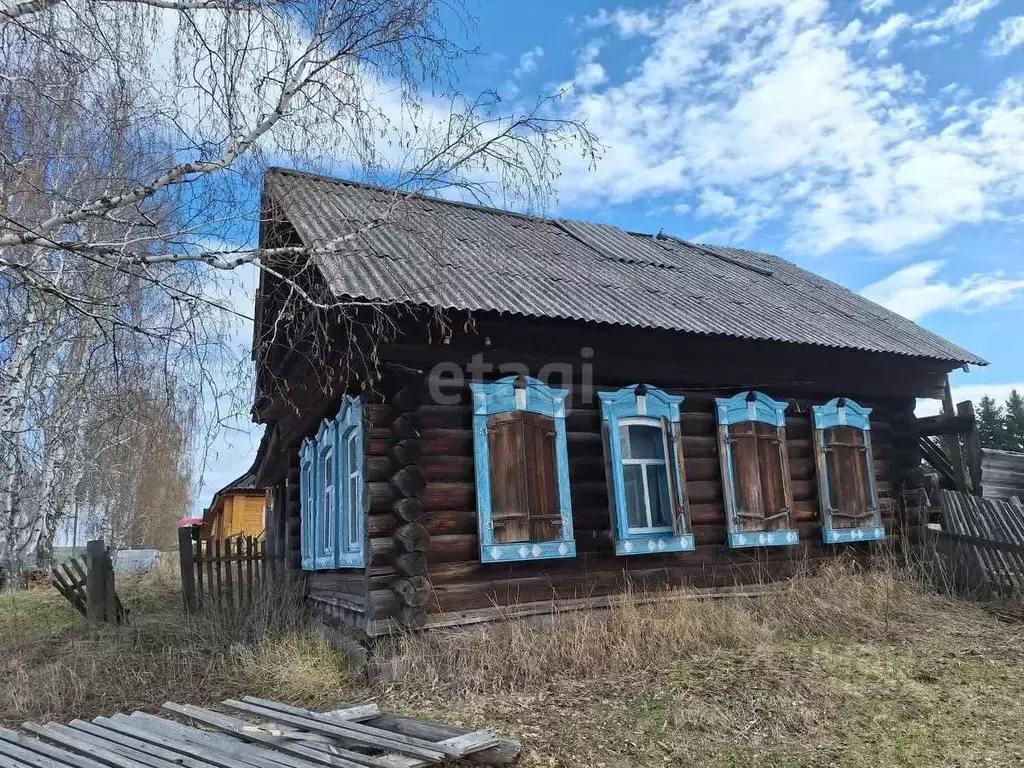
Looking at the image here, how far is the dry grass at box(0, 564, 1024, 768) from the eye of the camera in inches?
191

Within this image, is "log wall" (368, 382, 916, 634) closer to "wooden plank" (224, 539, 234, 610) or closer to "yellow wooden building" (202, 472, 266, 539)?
"wooden plank" (224, 539, 234, 610)

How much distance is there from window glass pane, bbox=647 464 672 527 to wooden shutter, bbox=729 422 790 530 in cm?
85

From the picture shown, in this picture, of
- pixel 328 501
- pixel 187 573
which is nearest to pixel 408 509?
pixel 328 501

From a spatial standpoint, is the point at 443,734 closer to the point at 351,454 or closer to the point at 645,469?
the point at 351,454

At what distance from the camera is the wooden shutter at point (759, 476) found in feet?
27.6

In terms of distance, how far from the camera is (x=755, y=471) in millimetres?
8539

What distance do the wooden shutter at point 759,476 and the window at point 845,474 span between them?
644mm

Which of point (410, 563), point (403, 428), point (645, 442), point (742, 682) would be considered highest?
point (403, 428)

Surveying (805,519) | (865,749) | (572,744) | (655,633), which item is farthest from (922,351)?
(572,744)

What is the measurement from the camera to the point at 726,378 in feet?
28.6

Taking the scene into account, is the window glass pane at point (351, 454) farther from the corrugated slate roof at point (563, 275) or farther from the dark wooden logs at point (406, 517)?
the corrugated slate roof at point (563, 275)

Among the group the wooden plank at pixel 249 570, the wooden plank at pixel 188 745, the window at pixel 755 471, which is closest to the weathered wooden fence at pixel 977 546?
the window at pixel 755 471

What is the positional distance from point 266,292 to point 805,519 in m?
7.63

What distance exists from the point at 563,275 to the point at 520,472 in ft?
9.60
